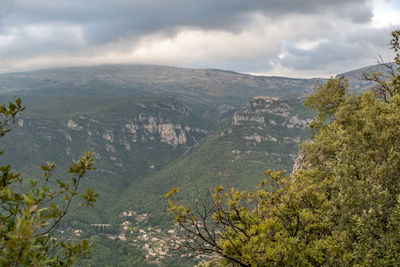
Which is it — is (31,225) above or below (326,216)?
above

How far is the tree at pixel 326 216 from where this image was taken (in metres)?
11.7

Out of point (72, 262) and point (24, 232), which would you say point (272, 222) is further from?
point (24, 232)

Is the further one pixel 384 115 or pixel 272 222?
pixel 384 115

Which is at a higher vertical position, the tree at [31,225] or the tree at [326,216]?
the tree at [31,225]

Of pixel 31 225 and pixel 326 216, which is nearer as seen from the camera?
pixel 31 225

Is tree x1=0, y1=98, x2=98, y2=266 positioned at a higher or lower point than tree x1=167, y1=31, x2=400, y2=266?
higher

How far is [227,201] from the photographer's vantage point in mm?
14875

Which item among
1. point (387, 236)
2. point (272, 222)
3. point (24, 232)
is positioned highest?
point (24, 232)

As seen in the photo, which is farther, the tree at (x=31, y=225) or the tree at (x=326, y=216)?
the tree at (x=326, y=216)

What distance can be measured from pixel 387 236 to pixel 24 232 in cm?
1286

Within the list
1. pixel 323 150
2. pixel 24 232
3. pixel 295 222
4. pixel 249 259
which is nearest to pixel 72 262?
pixel 24 232

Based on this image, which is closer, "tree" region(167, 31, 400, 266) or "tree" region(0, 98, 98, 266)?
"tree" region(0, 98, 98, 266)

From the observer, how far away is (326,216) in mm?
15242

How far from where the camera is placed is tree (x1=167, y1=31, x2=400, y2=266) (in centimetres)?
1174
